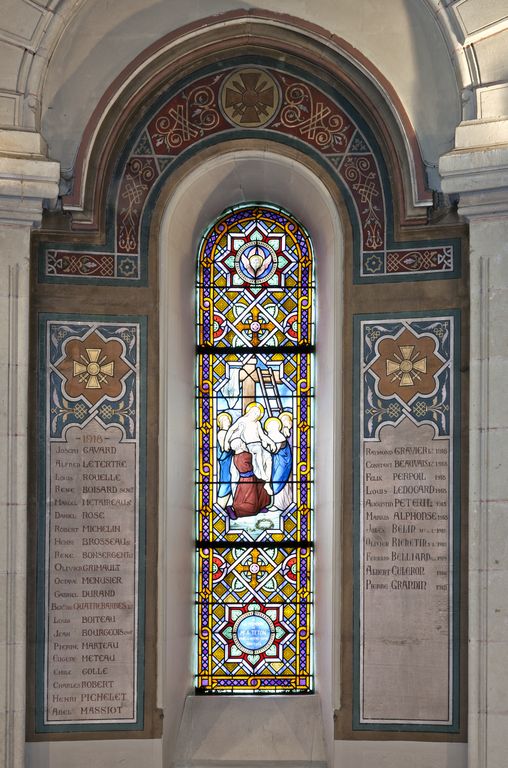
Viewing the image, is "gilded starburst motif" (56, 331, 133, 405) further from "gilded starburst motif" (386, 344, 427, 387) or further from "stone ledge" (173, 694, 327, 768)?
"stone ledge" (173, 694, 327, 768)

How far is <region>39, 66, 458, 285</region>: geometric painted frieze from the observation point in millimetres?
9906

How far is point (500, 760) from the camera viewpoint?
899 centimetres

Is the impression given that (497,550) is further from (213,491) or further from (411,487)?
(213,491)

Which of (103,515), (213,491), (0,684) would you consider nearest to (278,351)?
(213,491)

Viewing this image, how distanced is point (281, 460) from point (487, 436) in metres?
1.90

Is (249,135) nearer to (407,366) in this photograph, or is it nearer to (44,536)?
(407,366)

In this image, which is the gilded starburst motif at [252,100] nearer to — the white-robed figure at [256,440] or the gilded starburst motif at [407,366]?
the gilded starburst motif at [407,366]

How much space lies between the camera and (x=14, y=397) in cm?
938

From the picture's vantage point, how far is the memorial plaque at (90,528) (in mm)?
9602

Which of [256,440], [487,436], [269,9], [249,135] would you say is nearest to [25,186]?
[249,135]

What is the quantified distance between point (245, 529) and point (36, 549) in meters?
1.67

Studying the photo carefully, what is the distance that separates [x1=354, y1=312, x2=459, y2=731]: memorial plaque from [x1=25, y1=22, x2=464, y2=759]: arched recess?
14cm

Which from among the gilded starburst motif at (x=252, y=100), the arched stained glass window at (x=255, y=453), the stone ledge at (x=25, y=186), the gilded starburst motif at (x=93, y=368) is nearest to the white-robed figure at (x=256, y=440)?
the arched stained glass window at (x=255, y=453)

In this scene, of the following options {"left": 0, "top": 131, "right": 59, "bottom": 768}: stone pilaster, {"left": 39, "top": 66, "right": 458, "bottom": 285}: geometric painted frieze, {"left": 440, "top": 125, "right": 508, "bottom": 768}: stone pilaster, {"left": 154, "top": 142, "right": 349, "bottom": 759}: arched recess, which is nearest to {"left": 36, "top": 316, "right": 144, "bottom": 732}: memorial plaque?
{"left": 154, "top": 142, "right": 349, "bottom": 759}: arched recess
